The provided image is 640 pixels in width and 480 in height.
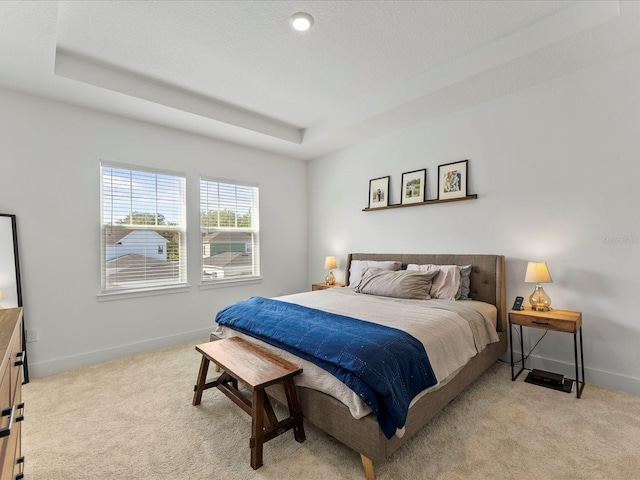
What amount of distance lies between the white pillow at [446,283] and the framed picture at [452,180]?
837 mm

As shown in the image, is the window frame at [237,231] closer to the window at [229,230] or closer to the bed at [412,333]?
the window at [229,230]

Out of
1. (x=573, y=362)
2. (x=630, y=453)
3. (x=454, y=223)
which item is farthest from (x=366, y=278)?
(x=630, y=453)

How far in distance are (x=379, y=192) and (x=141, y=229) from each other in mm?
2991

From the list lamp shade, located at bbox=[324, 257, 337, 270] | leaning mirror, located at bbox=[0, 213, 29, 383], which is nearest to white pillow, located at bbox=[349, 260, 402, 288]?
lamp shade, located at bbox=[324, 257, 337, 270]

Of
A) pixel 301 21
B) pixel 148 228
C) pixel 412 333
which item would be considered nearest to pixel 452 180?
pixel 412 333

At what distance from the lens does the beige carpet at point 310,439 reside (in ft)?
5.63

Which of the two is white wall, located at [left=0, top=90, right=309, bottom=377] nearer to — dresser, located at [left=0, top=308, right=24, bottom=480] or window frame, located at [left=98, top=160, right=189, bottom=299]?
window frame, located at [left=98, top=160, right=189, bottom=299]

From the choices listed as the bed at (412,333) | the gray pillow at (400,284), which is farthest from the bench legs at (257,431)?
the gray pillow at (400,284)

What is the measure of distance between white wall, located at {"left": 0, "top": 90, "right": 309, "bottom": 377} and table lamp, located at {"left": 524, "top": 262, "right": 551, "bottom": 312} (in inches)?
143

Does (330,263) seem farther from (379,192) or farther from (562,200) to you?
(562,200)

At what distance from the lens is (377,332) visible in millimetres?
2041

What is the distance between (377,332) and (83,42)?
3162mm

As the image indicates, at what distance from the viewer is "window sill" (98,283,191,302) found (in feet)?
11.1

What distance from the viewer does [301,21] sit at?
229cm
